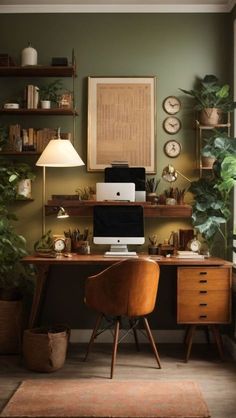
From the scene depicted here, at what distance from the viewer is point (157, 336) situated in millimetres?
4504

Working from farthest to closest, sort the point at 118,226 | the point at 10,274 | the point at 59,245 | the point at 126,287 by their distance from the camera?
the point at 10,274 → the point at 118,226 → the point at 59,245 → the point at 126,287

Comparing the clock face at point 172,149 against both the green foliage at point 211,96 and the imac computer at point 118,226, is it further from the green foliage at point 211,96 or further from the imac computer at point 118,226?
the imac computer at point 118,226

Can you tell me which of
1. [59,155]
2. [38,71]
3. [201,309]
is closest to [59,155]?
[59,155]

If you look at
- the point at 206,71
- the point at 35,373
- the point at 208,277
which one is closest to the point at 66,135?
the point at 206,71

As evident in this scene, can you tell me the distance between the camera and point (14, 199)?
438cm

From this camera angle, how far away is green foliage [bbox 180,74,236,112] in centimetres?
429

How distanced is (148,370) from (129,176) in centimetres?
156

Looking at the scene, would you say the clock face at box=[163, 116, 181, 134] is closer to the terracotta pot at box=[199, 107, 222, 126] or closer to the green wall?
the green wall

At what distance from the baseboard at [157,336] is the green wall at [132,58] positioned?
0.86 m

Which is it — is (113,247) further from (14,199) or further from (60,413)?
(60,413)

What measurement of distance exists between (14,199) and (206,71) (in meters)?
2.03

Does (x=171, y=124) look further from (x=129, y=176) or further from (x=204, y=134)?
(x=129, y=176)

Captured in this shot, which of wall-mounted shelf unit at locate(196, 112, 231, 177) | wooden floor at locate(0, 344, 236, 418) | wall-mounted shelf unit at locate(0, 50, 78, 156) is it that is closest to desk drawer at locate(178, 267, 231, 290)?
wooden floor at locate(0, 344, 236, 418)

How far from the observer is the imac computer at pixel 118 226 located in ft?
13.9
